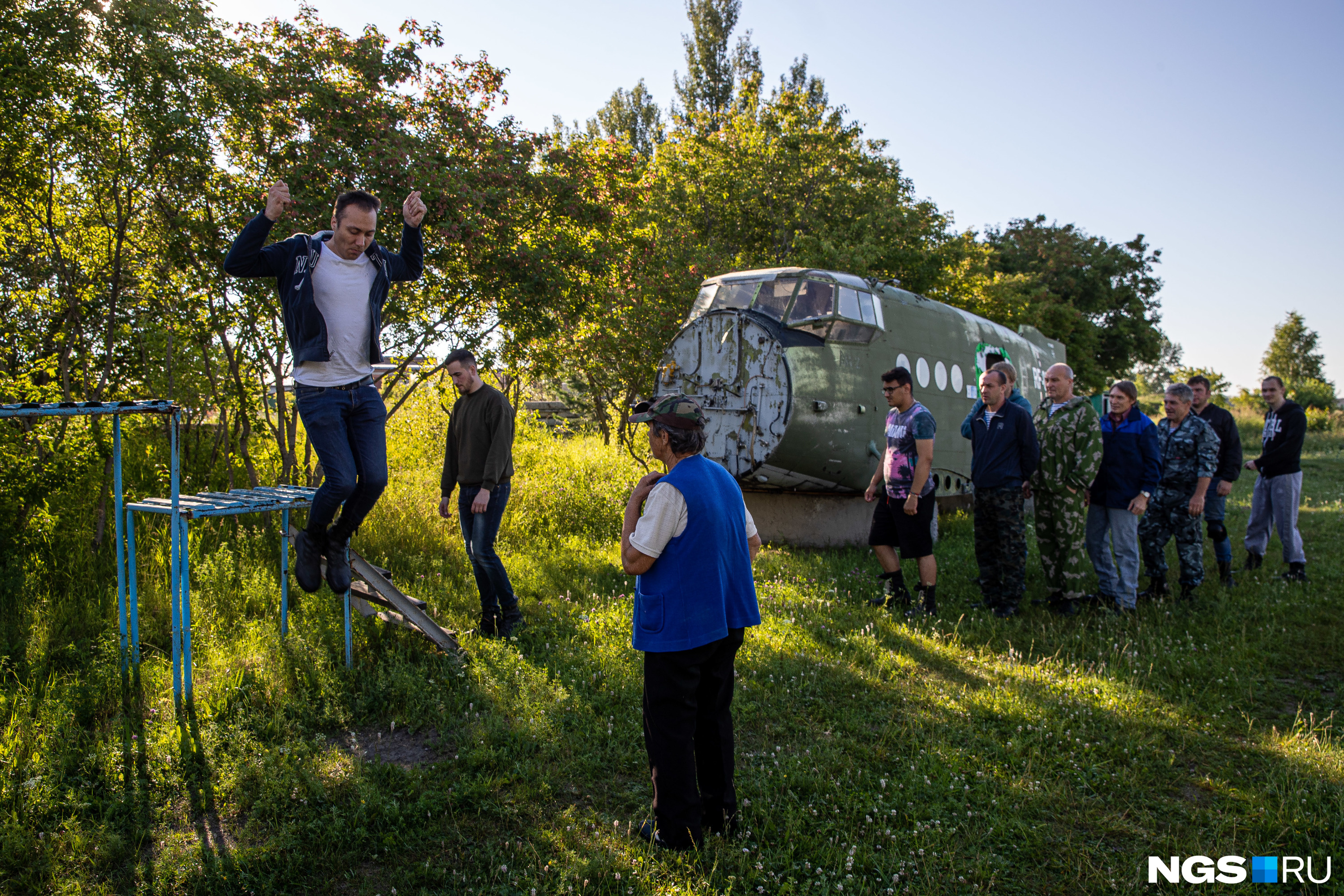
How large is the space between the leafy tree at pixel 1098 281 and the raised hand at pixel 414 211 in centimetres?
3353

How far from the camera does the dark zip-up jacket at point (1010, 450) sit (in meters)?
6.83

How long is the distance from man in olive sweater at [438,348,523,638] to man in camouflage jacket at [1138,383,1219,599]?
6.14 metres

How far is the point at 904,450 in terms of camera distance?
6867 millimetres

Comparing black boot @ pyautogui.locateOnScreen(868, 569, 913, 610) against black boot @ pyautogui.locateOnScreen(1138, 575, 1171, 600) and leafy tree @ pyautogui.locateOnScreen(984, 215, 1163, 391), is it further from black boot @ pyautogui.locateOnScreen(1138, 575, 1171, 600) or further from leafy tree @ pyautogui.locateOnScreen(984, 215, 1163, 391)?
leafy tree @ pyautogui.locateOnScreen(984, 215, 1163, 391)

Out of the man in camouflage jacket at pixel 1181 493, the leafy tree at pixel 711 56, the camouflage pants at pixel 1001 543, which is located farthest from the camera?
the leafy tree at pixel 711 56

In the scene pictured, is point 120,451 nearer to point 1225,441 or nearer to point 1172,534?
point 1172,534

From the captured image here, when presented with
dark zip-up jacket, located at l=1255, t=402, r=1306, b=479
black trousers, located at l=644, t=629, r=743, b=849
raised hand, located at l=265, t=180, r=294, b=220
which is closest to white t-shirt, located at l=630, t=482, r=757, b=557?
black trousers, located at l=644, t=629, r=743, b=849

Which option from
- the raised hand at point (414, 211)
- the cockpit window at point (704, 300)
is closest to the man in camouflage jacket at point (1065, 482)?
the cockpit window at point (704, 300)

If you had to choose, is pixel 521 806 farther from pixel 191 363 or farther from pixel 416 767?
pixel 191 363

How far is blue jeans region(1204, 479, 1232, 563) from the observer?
8430mm

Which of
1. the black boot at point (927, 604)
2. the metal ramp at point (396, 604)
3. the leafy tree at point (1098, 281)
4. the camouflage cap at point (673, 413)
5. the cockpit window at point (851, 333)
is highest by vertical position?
the leafy tree at point (1098, 281)

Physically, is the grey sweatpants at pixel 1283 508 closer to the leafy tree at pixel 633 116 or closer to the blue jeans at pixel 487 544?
the blue jeans at pixel 487 544

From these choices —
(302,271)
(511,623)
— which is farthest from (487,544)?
(302,271)

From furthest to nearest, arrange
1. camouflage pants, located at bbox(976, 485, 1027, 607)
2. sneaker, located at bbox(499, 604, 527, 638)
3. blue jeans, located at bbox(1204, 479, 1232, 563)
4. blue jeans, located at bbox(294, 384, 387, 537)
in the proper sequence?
1. blue jeans, located at bbox(1204, 479, 1232, 563)
2. camouflage pants, located at bbox(976, 485, 1027, 607)
3. sneaker, located at bbox(499, 604, 527, 638)
4. blue jeans, located at bbox(294, 384, 387, 537)
